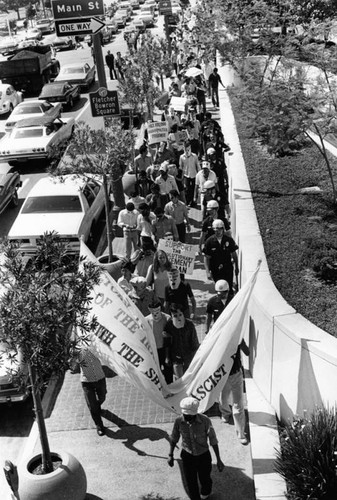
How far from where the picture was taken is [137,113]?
23281mm

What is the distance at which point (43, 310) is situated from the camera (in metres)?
7.01

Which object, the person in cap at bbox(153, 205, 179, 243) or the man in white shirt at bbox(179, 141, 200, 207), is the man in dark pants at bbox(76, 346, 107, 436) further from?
the man in white shirt at bbox(179, 141, 200, 207)

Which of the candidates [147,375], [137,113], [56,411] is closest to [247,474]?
[147,375]

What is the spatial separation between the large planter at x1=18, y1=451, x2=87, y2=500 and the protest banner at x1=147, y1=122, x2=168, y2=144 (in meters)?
11.1

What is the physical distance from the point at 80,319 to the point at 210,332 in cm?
208

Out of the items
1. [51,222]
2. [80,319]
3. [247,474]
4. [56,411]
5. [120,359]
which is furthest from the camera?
[51,222]

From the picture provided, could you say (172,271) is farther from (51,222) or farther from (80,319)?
(51,222)

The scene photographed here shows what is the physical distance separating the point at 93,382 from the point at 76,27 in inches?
363

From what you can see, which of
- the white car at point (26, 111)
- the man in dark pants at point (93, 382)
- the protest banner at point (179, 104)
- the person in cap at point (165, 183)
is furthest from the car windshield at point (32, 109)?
the man in dark pants at point (93, 382)

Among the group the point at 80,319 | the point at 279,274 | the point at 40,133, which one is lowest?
the point at 40,133

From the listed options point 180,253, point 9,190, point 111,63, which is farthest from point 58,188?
point 111,63

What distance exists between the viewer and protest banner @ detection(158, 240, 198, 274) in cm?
1155

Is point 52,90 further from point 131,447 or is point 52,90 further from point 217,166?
point 131,447

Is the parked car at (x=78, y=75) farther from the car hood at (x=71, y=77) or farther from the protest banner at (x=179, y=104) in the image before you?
the protest banner at (x=179, y=104)
